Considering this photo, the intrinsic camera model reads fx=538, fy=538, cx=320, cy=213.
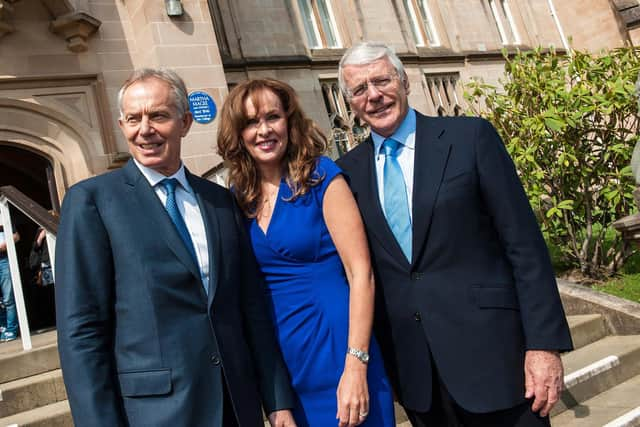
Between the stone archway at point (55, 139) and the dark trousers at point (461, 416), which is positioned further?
the stone archway at point (55, 139)

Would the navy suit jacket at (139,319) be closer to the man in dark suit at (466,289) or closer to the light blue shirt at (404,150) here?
the man in dark suit at (466,289)

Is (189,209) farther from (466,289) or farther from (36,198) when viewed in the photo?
(36,198)

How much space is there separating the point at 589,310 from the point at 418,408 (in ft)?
12.6

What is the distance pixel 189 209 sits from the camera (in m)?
1.90

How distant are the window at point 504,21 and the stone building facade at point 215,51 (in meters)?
0.04

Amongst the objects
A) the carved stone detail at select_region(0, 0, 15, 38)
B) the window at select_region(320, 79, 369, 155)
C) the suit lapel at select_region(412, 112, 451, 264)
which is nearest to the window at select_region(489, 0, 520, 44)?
the window at select_region(320, 79, 369, 155)

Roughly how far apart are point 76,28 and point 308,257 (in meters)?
6.97

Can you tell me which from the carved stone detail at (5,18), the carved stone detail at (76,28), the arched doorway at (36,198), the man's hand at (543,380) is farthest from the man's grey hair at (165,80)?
the carved stone detail at (76,28)

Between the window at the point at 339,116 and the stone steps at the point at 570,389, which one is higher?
the window at the point at 339,116

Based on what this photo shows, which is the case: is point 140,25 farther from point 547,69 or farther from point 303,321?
point 303,321

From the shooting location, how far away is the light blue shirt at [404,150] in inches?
84.0

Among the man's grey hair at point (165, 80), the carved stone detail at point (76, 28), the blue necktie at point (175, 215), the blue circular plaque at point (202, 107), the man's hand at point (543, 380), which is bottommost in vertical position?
the man's hand at point (543, 380)

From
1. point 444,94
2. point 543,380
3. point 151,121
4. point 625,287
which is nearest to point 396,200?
point 543,380

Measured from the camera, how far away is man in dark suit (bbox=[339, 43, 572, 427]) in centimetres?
190
